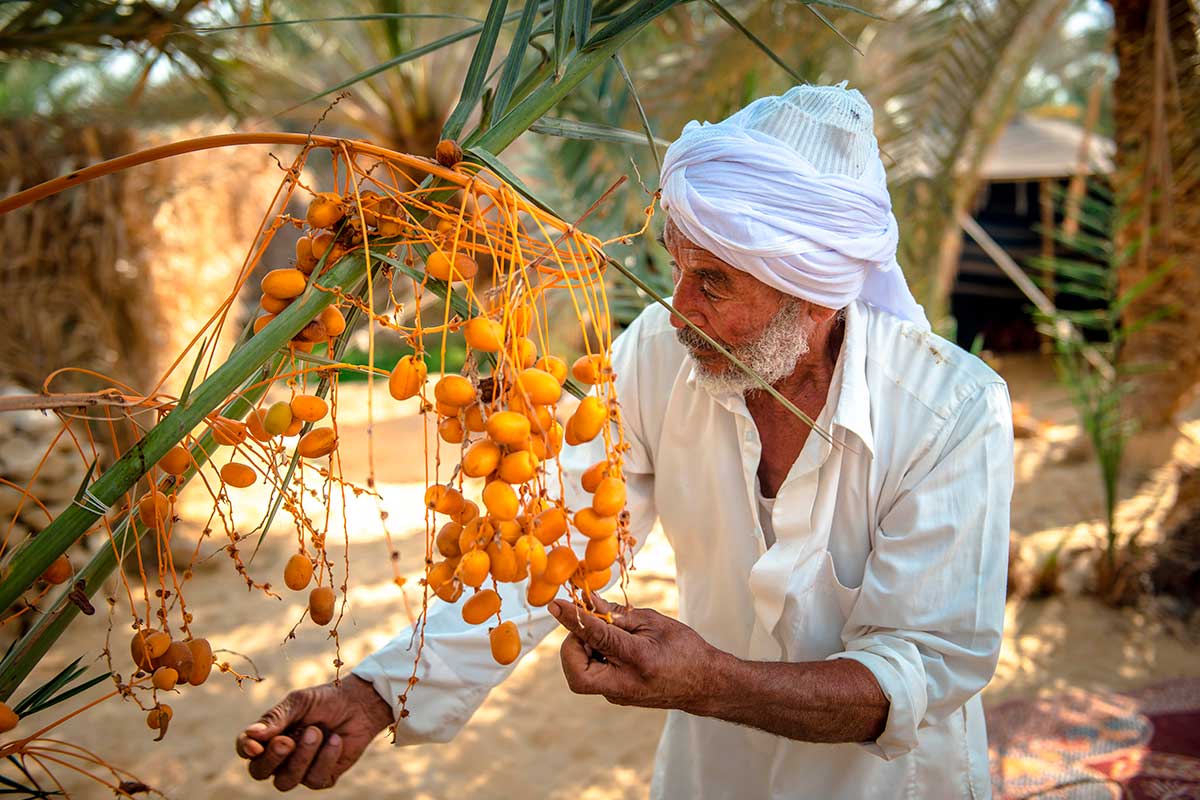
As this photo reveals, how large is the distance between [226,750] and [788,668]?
10.4 feet

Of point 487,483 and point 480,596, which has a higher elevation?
point 487,483

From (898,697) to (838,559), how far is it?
0.37 meters

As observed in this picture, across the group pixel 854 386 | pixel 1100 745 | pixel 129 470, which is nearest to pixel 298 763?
pixel 129 470

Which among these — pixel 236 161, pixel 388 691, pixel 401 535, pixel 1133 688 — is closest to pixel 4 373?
pixel 236 161

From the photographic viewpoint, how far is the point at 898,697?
1.61 meters

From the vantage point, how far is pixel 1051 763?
370 centimetres

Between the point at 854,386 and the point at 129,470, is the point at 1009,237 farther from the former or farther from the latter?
the point at 129,470

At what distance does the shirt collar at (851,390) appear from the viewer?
1822mm

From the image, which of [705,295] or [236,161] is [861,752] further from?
[236,161]

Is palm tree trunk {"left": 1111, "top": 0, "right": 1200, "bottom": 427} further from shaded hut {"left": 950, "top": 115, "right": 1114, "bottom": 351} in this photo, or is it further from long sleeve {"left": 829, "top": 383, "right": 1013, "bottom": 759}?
shaded hut {"left": 950, "top": 115, "right": 1114, "bottom": 351}

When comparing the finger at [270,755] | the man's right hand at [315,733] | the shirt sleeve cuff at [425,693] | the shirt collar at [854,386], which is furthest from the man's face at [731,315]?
the finger at [270,755]

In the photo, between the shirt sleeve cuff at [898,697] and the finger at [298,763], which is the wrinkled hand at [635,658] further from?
the finger at [298,763]

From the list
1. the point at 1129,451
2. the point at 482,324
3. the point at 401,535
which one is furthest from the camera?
the point at 1129,451

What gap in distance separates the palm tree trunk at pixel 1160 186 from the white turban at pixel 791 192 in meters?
3.63
